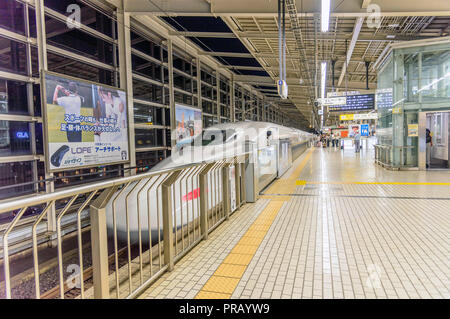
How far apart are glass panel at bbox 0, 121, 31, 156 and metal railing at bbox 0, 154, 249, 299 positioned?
1504 mm

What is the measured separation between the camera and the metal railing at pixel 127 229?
1.73 m

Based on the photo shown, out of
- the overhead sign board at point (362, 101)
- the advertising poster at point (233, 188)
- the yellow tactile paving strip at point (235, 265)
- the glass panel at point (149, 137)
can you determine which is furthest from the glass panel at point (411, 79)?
the yellow tactile paving strip at point (235, 265)

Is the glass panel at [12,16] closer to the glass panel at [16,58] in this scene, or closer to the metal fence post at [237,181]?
the glass panel at [16,58]

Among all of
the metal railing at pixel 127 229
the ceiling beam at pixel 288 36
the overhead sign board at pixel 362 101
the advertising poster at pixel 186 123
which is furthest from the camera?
the overhead sign board at pixel 362 101

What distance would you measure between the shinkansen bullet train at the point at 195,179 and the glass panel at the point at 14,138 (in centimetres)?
172

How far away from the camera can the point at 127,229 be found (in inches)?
86.4

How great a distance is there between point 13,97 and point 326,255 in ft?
16.0

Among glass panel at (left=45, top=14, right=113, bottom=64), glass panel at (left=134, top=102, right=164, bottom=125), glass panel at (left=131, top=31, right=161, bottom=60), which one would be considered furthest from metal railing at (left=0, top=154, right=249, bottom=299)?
glass panel at (left=131, top=31, right=161, bottom=60)

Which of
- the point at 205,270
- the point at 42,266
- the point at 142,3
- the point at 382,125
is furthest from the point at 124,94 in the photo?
the point at 382,125

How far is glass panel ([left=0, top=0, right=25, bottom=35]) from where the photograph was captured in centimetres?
442

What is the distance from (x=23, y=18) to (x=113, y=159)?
9.00 ft


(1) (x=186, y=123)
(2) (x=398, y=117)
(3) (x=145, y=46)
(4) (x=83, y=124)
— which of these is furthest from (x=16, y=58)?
(2) (x=398, y=117)

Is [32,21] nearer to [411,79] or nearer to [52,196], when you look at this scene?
[52,196]
